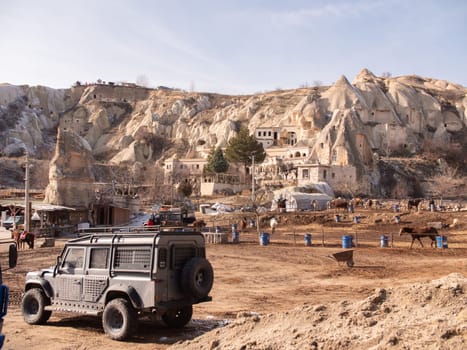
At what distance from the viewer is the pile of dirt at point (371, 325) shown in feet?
21.4

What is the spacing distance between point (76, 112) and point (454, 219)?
117327 mm

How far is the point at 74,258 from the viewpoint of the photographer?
11164 mm

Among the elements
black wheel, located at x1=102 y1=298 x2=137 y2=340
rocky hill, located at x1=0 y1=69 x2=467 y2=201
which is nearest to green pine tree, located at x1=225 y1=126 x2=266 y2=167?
rocky hill, located at x1=0 y1=69 x2=467 y2=201

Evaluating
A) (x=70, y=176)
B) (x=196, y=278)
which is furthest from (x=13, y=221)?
(x=196, y=278)

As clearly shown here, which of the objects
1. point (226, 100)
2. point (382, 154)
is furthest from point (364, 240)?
point (226, 100)

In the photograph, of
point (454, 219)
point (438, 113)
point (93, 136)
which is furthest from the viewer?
point (93, 136)

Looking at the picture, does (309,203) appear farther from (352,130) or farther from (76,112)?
(76,112)

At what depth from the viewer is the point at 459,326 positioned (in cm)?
Result: 646

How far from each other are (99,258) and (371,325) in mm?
5921

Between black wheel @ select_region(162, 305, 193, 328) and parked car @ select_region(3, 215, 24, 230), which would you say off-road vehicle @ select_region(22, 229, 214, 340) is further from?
parked car @ select_region(3, 215, 24, 230)

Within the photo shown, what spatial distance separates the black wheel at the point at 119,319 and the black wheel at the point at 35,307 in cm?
198

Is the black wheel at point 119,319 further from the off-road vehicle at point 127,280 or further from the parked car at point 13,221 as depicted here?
the parked car at point 13,221

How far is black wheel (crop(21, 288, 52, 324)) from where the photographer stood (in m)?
11.3

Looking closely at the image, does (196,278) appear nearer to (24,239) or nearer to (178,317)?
(178,317)
